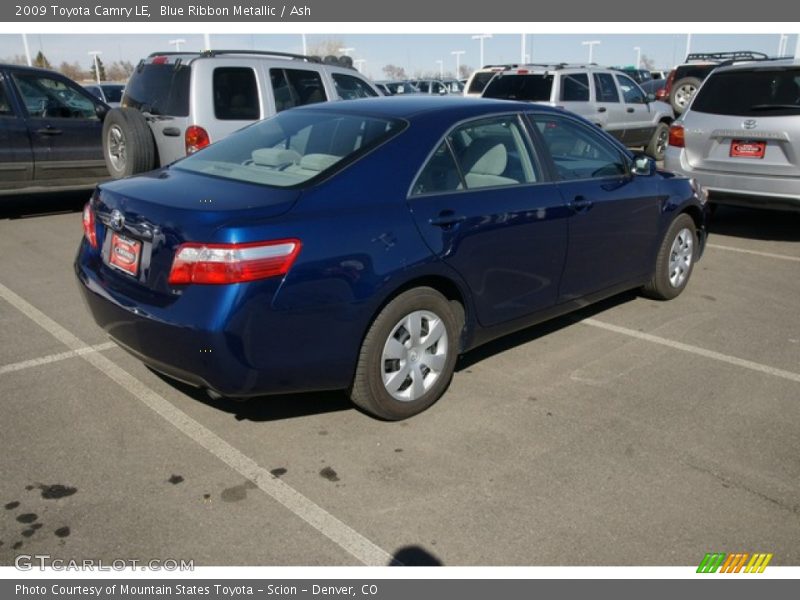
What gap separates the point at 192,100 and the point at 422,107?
4.26m

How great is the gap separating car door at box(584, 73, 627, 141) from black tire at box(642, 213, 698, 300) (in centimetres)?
751

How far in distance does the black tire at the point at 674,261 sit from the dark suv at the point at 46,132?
7.22m

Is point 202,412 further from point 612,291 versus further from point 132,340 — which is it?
point 612,291

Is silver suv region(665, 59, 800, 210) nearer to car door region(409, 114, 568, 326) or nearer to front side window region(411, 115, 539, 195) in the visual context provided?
car door region(409, 114, 568, 326)

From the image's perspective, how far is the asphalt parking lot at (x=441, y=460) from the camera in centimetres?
293

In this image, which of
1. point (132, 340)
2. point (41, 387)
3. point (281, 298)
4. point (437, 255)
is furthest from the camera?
point (41, 387)

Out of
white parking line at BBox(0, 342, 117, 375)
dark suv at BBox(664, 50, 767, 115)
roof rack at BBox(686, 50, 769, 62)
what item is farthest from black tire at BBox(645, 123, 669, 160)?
white parking line at BBox(0, 342, 117, 375)

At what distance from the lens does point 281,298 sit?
10.7 ft

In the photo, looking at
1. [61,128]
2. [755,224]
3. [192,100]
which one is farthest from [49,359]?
[755,224]

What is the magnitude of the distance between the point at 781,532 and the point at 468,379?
1.91 meters

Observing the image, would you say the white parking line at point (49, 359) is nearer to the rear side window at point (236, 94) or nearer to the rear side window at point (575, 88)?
the rear side window at point (236, 94)

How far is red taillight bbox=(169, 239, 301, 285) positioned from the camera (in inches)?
124

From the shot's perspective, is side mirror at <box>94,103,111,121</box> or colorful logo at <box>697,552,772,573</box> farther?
side mirror at <box>94,103,111,121</box>
